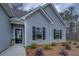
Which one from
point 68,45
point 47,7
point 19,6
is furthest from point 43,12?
point 68,45

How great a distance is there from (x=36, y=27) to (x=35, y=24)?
0.14 m

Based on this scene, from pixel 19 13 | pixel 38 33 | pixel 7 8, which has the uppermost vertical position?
pixel 7 8

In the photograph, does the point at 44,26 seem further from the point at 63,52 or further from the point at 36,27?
the point at 63,52

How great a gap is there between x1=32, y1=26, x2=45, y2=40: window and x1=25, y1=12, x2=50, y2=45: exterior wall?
154 mm

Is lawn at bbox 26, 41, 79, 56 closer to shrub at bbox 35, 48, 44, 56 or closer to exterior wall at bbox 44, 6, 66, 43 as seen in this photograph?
shrub at bbox 35, 48, 44, 56

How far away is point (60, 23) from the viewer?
11.4 metres

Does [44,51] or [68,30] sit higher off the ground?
[68,30]

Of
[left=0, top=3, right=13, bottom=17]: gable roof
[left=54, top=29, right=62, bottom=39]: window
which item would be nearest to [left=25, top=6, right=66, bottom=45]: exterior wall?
[left=54, top=29, right=62, bottom=39]: window

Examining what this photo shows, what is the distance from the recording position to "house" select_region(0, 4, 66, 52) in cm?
1127

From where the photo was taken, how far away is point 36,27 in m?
11.4

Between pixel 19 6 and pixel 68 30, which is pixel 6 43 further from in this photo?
pixel 68 30

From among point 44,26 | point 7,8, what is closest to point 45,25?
point 44,26

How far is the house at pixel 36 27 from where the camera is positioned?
11266 millimetres

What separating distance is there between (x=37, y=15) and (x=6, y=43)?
191 centimetres
